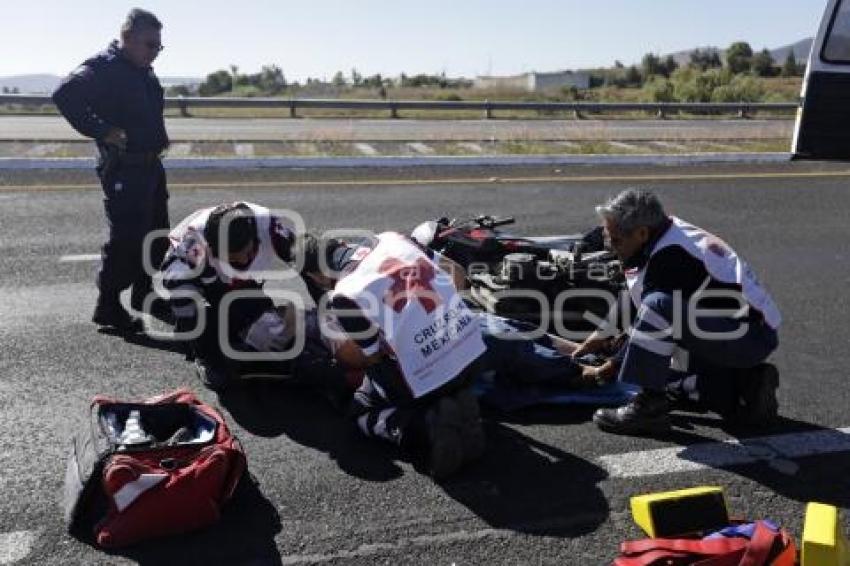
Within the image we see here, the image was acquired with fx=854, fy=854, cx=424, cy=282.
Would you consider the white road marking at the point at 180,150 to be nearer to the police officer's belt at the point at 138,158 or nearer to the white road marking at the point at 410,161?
the white road marking at the point at 410,161

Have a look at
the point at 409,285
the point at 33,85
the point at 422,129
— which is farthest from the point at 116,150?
the point at 33,85

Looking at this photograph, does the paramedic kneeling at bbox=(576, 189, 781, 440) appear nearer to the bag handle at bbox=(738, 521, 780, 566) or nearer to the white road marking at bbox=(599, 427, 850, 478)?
the white road marking at bbox=(599, 427, 850, 478)

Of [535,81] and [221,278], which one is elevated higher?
[535,81]

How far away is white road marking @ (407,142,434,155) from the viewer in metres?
14.1

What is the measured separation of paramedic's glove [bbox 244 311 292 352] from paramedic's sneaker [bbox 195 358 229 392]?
229 mm

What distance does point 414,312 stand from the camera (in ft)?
12.1

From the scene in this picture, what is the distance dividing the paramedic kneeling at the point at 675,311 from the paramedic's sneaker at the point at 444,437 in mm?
921

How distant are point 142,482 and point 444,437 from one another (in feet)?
4.01

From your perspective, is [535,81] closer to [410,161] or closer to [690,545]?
[410,161]

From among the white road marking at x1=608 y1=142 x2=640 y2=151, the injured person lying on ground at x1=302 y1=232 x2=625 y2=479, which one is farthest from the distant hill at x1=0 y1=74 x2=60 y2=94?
the white road marking at x1=608 y1=142 x2=640 y2=151

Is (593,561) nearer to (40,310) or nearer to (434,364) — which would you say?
(434,364)

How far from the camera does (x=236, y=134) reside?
17.7 metres

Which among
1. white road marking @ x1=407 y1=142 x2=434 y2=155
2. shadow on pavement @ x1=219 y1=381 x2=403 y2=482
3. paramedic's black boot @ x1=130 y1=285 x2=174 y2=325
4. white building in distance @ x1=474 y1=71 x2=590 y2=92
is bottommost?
shadow on pavement @ x1=219 y1=381 x2=403 y2=482

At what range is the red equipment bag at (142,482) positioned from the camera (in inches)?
123
